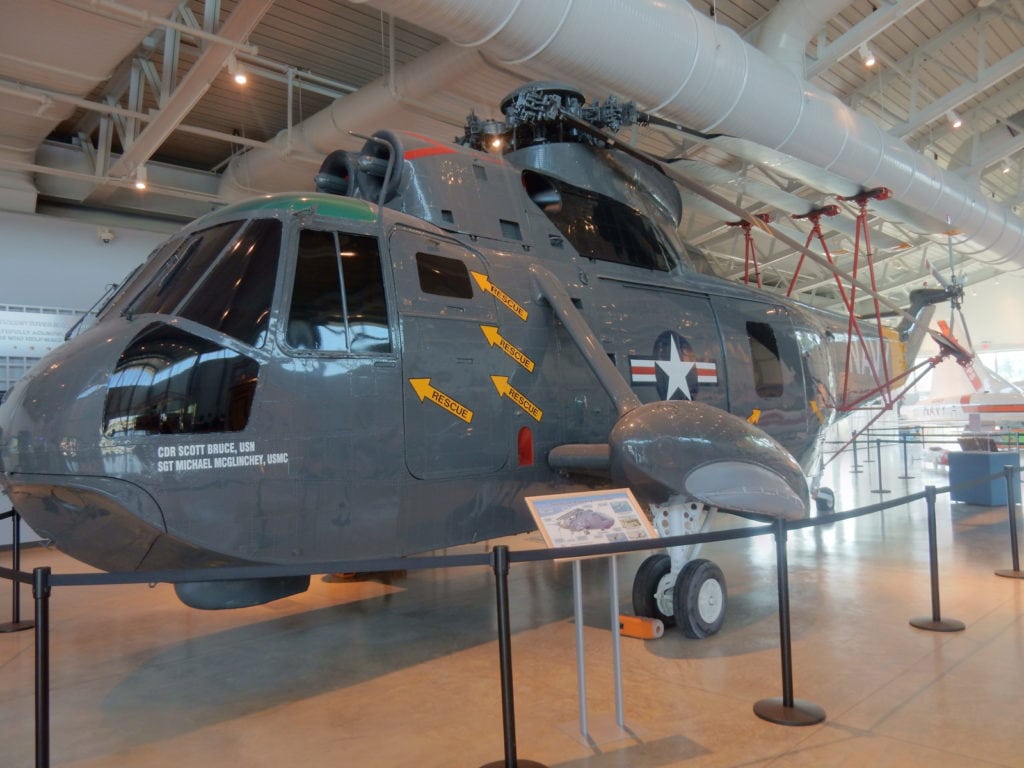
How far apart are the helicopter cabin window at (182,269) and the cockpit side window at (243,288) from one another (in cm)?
10

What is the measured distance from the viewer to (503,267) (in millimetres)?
5570

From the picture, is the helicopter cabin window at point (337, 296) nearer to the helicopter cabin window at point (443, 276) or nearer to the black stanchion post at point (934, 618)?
the helicopter cabin window at point (443, 276)

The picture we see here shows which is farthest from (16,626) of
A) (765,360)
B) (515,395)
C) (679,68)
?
(679,68)

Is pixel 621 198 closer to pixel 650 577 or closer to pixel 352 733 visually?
pixel 650 577

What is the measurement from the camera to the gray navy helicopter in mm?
3854

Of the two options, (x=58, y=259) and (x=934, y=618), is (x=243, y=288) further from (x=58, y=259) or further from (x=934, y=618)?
(x=58, y=259)

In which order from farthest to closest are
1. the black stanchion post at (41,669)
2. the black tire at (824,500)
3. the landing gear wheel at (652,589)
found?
the black tire at (824,500)
the landing gear wheel at (652,589)
the black stanchion post at (41,669)

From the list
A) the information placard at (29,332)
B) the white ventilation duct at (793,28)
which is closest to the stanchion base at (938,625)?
the white ventilation duct at (793,28)

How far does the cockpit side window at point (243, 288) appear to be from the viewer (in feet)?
13.5

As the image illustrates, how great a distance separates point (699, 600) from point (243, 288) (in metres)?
3.67

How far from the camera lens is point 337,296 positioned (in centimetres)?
451

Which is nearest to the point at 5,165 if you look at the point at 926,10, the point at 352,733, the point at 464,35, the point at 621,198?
the point at 464,35

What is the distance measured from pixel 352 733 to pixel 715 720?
1.86 m

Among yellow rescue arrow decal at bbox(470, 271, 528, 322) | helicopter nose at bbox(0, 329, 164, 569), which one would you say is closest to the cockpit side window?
helicopter nose at bbox(0, 329, 164, 569)
